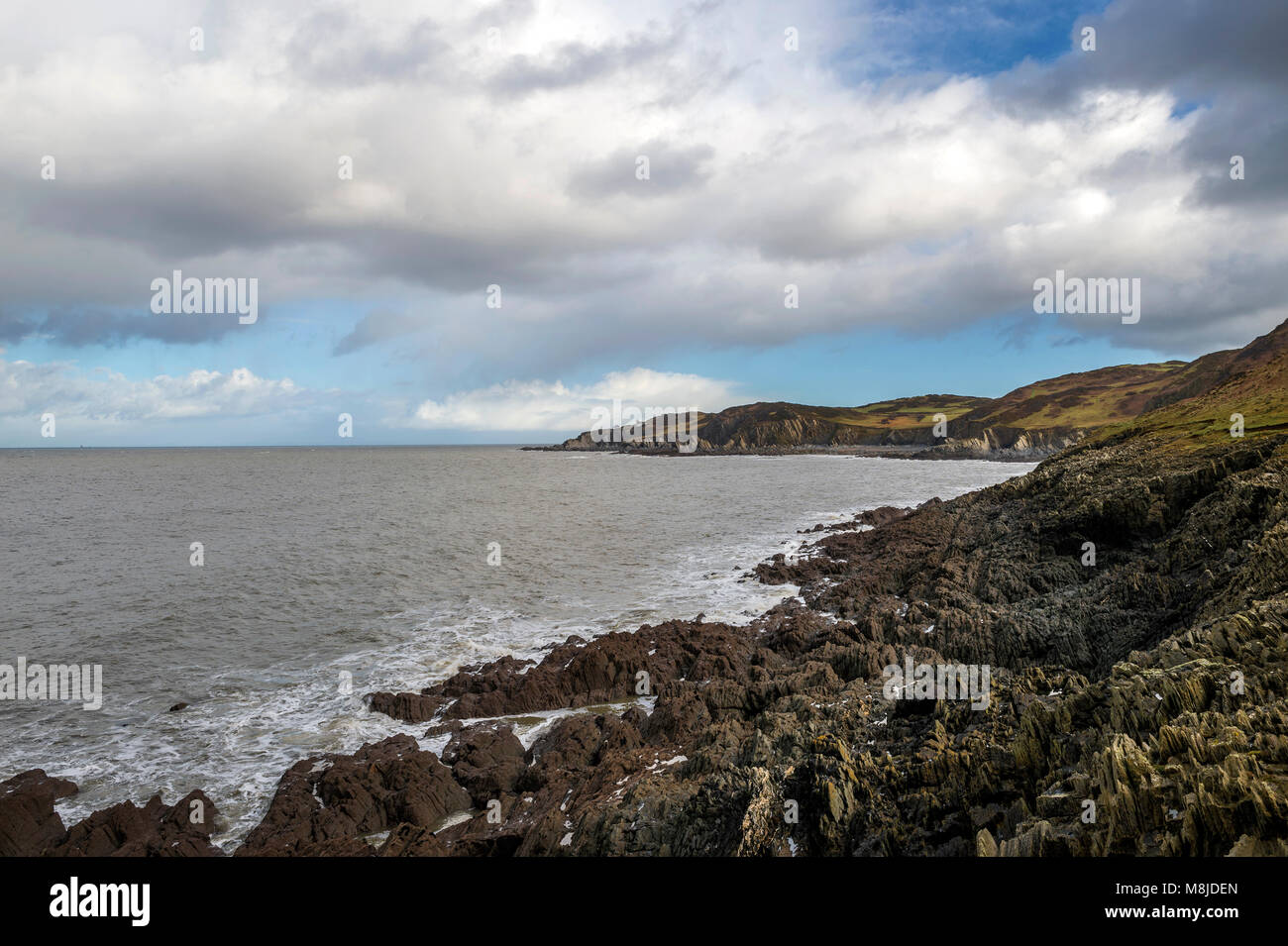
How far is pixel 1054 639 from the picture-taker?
15508mm

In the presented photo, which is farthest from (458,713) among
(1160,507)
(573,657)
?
(1160,507)

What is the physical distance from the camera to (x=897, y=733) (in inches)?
448
